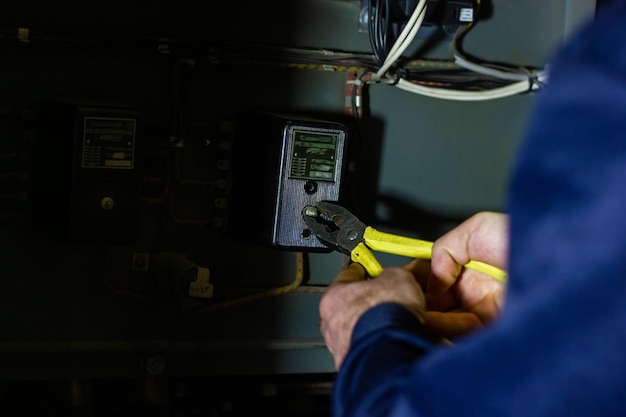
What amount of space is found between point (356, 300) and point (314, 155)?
0.34m

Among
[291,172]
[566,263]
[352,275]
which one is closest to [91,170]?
[291,172]

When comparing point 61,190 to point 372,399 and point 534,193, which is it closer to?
point 372,399

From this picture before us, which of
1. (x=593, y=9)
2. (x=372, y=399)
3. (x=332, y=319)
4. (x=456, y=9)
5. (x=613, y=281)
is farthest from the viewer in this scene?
(x=593, y=9)

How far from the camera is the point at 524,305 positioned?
0.50m

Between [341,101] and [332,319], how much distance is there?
0.48 metres

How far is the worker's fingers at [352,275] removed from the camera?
86 cm

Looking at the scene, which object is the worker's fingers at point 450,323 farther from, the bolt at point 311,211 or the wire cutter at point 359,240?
the bolt at point 311,211

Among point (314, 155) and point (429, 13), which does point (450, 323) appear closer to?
point (314, 155)

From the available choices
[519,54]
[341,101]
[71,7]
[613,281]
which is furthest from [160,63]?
[613,281]

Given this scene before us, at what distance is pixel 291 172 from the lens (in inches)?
41.9

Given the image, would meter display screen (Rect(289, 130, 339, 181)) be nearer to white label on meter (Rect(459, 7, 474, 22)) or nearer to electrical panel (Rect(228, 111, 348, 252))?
electrical panel (Rect(228, 111, 348, 252))

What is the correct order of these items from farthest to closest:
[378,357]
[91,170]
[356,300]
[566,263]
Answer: [91,170]
[356,300]
[378,357]
[566,263]

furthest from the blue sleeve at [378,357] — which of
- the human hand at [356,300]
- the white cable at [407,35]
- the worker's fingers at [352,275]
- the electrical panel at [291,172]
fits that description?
the white cable at [407,35]

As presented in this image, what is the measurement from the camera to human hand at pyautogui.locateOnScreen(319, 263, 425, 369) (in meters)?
0.75
